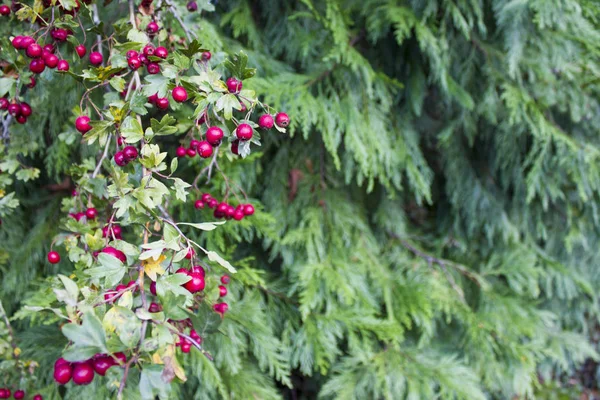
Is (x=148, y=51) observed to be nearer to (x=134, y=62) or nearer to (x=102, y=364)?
(x=134, y=62)

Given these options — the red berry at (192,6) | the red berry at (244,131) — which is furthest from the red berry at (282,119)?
the red berry at (192,6)

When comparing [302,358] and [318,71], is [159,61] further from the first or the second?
[302,358]

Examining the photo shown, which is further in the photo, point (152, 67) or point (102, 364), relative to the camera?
point (152, 67)

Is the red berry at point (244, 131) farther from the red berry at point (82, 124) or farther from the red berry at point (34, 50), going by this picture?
the red berry at point (34, 50)

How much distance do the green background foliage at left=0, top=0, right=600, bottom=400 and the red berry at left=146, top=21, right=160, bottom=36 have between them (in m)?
0.26

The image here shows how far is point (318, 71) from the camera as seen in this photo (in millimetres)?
1493

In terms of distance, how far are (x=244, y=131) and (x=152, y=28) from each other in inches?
15.0

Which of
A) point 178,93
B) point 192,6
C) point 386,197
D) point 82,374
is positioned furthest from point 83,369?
point 386,197

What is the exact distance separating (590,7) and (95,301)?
64.1 inches

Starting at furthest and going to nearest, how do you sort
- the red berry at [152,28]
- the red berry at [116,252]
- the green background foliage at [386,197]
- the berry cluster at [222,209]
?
the green background foliage at [386,197] → the berry cluster at [222,209] → the red berry at [152,28] → the red berry at [116,252]

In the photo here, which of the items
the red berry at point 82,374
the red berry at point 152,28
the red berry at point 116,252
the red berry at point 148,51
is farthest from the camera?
the red berry at point 152,28

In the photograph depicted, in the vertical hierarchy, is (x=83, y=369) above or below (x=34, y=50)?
below

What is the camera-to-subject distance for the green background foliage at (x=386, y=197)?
1.31 meters

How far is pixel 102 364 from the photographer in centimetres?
57
